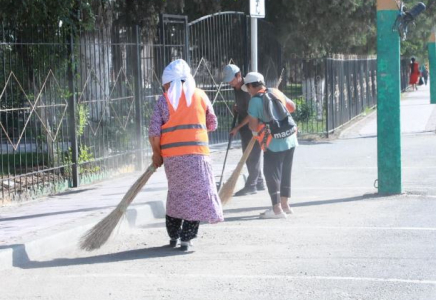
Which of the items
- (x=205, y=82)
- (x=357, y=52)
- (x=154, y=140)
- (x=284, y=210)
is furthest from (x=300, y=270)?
(x=357, y=52)

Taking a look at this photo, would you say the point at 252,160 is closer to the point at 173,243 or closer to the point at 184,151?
the point at 173,243

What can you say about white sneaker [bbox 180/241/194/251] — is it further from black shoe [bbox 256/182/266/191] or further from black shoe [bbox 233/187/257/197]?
black shoe [bbox 256/182/266/191]

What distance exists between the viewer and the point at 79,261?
8570 mm

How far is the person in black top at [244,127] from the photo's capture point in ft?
40.4

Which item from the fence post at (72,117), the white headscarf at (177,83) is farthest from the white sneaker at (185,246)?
the fence post at (72,117)

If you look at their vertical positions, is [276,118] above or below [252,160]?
above

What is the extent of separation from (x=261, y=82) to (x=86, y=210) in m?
2.57

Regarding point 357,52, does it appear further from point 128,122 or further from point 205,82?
point 128,122

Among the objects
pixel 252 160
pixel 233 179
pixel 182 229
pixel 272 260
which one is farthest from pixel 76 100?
pixel 272 260

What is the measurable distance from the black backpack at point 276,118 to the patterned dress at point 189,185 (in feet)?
5.97

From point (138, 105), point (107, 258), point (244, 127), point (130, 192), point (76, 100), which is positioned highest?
point (76, 100)

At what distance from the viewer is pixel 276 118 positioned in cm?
1058

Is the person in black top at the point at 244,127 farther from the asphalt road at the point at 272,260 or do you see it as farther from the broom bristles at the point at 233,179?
the broom bristles at the point at 233,179

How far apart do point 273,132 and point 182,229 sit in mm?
2132
